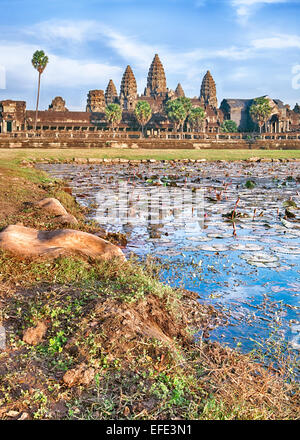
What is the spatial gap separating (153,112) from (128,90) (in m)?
10.1

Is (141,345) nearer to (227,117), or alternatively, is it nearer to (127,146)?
Result: (127,146)

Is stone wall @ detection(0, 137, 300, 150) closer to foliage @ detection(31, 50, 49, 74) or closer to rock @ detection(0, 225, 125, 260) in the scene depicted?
→ foliage @ detection(31, 50, 49, 74)

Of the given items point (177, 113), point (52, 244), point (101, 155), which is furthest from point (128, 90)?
point (52, 244)

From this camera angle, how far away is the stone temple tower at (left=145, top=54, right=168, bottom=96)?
93.0m

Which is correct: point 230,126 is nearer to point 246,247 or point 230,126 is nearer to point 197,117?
point 197,117

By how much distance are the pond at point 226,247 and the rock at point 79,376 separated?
1.11 m

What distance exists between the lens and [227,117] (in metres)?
87.0

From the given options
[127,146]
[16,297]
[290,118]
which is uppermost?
[290,118]

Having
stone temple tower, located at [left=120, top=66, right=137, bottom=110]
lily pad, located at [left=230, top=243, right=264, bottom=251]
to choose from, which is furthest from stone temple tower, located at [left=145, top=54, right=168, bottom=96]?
lily pad, located at [left=230, top=243, right=264, bottom=251]

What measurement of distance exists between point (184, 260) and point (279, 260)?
1056mm

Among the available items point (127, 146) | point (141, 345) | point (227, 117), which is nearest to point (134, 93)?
point (227, 117)

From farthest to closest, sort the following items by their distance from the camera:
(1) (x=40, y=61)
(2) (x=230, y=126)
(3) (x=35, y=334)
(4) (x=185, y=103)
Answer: (2) (x=230, y=126) → (4) (x=185, y=103) → (1) (x=40, y=61) → (3) (x=35, y=334)

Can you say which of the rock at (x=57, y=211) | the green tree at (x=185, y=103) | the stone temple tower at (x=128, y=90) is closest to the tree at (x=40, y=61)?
the green tree at (x=185, y=103)

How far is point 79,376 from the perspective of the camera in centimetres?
207
